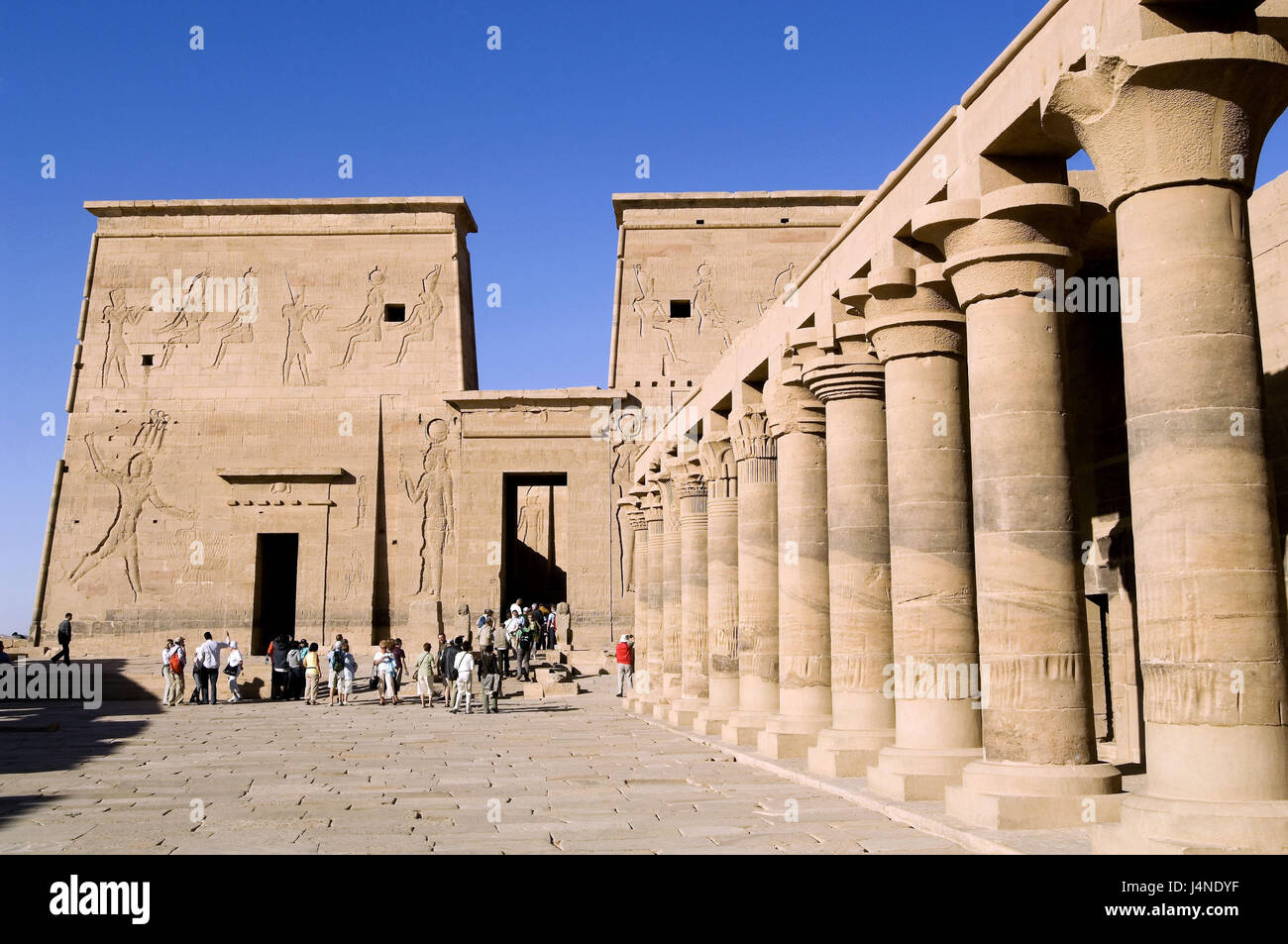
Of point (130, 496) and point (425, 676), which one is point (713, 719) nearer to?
point (425, 676)

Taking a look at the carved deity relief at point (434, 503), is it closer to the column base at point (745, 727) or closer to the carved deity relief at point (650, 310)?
the carved deity relief at point (650, 310)

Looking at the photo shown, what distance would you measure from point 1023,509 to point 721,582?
787 centimetres

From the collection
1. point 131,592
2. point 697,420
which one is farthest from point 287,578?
point 697,420

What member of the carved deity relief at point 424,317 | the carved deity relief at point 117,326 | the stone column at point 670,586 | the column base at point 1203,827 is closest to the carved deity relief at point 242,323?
the carved deity relief at point 117,326

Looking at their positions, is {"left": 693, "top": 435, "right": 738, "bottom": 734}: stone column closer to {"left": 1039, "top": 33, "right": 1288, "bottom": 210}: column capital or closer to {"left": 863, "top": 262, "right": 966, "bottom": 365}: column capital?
{"left": 863, "top": 262, "right": 966, "bottom": 365}: column capital

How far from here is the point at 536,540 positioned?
38719 mm

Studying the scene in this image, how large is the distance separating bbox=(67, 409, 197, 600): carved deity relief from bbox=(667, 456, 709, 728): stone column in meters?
17.5

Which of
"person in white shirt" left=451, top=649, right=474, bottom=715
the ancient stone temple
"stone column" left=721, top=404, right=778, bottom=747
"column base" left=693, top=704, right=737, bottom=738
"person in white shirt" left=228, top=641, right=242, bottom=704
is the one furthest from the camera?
"person in white shirt" left=228, top=641, right=242, bottom=704

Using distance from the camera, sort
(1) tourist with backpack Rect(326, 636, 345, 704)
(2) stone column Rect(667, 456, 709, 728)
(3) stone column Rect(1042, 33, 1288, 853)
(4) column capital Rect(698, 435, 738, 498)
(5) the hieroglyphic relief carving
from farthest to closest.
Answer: (5) the hieroglyphic relief carving < (1) tourist with backpack Rect(326, 636, 345, 704) < (2) stone column Rect(667, 456, 709, 728) < (4) column capital Rect(698, 435, 738, 498) < (3) stone column Rect(1042, 33, 1288, 853)

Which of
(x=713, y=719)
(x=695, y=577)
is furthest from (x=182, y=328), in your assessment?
(x=713, y=719)

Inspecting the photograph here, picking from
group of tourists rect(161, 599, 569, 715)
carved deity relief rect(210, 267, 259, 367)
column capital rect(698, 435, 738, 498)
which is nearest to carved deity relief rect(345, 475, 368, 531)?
carved deity relief rect(210, 267, 259, 367)

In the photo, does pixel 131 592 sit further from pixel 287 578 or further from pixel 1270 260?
pixel 1270 260

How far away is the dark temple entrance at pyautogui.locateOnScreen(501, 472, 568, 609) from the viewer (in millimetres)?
30984

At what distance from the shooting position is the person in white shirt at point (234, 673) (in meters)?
20.6
